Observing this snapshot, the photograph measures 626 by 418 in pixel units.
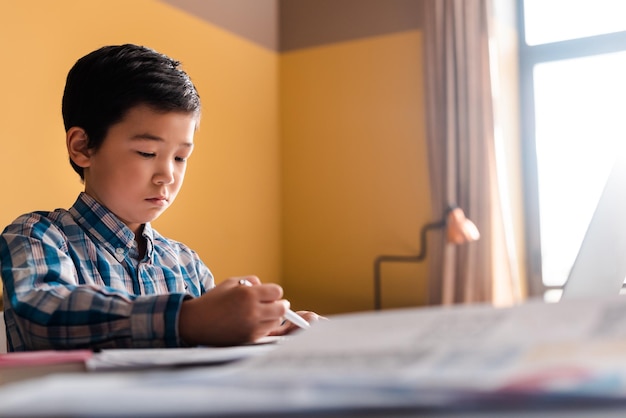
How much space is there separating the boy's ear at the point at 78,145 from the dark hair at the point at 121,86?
1cm

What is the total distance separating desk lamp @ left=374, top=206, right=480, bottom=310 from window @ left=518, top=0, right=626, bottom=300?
51 centimetres

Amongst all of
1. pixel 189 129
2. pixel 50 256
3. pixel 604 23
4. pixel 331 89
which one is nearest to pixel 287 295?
pixel 331 89

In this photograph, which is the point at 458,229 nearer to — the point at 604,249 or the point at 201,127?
the point at 201,127

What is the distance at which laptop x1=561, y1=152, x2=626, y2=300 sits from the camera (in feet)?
2.13

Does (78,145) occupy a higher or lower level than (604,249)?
higher

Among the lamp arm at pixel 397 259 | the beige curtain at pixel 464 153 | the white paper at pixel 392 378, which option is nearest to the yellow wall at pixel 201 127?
the lamp arm at pixel 397 259

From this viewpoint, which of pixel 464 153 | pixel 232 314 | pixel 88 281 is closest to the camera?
A: pixel 232 314

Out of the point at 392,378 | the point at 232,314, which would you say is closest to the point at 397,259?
the point at 232,314

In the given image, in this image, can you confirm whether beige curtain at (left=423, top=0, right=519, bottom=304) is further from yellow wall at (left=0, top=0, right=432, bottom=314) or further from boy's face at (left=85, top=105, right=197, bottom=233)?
boy's face at (left=85, top=105, right=197, bottom=233)

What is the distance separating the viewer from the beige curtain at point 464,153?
10.4ft

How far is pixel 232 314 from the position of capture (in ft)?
1.90

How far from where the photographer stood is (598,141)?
131 inches

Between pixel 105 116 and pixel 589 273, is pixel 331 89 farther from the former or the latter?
pixel 589 273

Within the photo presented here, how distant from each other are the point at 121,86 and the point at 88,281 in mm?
311
